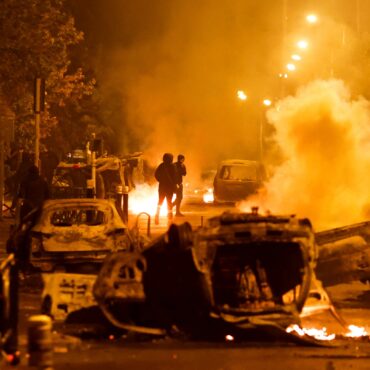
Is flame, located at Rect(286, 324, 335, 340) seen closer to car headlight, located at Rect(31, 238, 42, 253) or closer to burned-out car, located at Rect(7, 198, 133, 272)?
burned-out car, located at Rect(7, 198, 133, 272)

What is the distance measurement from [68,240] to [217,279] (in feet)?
14.2

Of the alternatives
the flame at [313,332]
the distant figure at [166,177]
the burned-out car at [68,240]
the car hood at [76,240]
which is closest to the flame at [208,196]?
the distant figure at [166,177]

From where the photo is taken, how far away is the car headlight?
1255cm

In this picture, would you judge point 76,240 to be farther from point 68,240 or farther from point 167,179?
point 167,179

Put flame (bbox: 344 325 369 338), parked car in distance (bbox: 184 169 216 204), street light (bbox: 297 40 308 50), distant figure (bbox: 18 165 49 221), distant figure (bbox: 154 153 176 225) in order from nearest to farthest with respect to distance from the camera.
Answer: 1. flame (bbox: 344 325 369 338)
2. distant figure (bbox: 18 165 49 221)
3. distant figure (bbox: 154 153 176 225)
4. street light (bbox: 297 40 308 50)
5. parked car in distance (bbox: 184 169 216 204)

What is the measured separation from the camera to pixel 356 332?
9.64m

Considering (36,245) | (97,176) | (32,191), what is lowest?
(36,245)

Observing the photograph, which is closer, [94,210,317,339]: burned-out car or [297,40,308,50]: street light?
[94,210,317,339]: burned-out car

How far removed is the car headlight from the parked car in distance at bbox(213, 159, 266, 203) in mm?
17548

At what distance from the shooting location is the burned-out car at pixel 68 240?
1251 centimetres

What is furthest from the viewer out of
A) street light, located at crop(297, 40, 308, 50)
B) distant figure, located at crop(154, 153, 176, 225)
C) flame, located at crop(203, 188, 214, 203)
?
flame, located at crop(203, 188, 214, 203)

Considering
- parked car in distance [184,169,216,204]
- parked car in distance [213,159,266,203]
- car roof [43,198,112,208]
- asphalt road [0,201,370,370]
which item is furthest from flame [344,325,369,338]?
parked car in distance [184,169,216,204]

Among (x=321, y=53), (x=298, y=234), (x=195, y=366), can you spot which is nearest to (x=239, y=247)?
(x=298, y=234)

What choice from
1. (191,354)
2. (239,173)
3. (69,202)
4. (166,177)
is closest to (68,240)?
(69,202)
